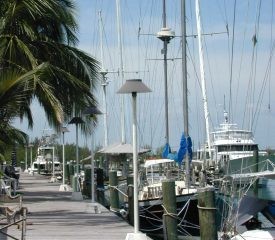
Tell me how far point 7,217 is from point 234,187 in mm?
4807

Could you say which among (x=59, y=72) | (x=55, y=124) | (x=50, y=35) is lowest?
(x=55, y=124)

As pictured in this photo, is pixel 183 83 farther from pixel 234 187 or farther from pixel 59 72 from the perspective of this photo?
pixel 234 187

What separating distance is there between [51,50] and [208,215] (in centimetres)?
1339

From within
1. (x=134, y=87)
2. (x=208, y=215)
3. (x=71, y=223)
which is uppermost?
(x=134, y=87)

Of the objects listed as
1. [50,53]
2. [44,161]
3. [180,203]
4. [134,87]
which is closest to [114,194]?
[180,203]

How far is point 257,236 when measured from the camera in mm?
12758

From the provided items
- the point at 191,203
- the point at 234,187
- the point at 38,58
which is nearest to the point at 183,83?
the point at 191,203

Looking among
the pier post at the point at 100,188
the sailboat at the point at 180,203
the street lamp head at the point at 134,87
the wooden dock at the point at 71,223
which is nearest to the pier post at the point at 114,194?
the sailboat at the point at 180,203

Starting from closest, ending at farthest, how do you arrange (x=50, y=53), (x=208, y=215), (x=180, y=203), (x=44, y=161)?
(x=208, y=215) → (x=180, y=203) → (x=50, y=53) → (x=44, y=161)

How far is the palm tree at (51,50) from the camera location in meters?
23.5

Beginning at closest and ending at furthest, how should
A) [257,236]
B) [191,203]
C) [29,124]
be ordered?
1. [257,236]
2. [191,203]
3. [29,124]

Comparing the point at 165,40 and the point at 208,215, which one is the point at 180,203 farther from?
the point at 165,40

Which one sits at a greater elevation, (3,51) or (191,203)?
(3,51)

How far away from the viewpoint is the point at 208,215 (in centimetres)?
1363
